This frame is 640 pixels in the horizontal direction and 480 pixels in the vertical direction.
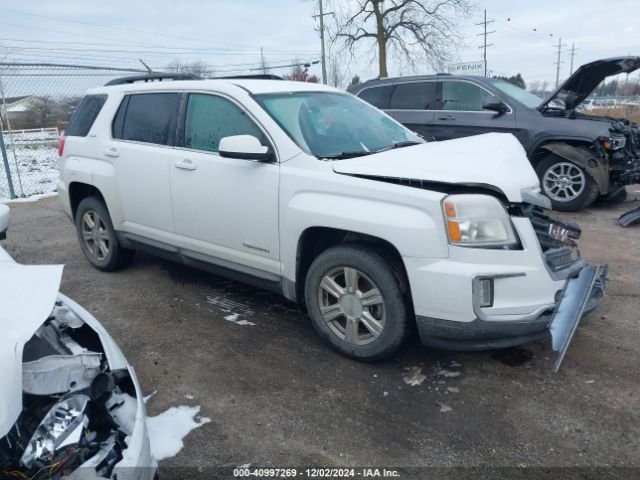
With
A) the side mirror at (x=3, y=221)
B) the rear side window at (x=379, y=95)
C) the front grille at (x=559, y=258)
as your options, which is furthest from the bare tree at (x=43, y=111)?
the front grille at (x=559, y=258)

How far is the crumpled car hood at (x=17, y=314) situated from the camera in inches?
67.2

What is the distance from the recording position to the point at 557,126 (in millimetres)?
7289

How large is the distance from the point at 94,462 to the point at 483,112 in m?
7.45

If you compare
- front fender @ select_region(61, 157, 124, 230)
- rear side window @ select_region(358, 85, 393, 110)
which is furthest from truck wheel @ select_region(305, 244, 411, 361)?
rear side window @ select_region(358, 85, 393, 110)

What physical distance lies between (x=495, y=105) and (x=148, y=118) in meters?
5.10

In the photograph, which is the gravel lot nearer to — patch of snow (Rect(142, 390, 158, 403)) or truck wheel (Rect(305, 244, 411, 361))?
patch of snow (Rect(142, 390, 158, 403))

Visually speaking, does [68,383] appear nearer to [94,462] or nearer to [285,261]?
[94,462]

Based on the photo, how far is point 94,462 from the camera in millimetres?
1771

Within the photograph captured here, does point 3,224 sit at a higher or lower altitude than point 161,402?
higher

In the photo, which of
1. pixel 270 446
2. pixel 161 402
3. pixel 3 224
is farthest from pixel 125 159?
pixel 270 446

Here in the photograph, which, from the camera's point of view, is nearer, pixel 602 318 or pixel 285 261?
pixel 285 261

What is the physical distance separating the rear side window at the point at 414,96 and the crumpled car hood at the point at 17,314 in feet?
23.4

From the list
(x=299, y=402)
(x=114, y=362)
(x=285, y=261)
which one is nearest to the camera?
(x=114, y=362)

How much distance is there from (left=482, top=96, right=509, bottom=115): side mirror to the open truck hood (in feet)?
1.63
